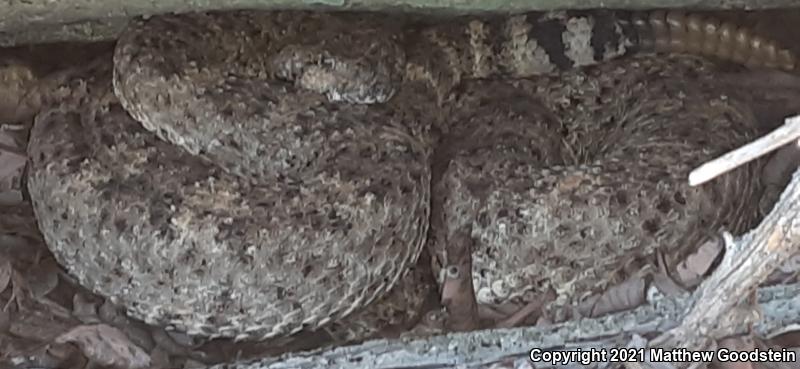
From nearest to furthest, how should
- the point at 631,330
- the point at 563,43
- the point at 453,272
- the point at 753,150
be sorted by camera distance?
the point at 753,150
the point at 631,330
the point at 453,272
the point at 563,43

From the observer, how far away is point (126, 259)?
10.1 ft

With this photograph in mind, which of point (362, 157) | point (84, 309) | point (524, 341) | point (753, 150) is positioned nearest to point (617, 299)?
point (524, 341)

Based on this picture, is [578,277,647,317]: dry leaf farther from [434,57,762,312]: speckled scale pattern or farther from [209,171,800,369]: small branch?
[209,171,800,369]: small branch

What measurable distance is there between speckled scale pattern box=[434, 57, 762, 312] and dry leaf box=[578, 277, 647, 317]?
8cm

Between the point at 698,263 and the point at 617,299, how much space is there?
0.72 feet

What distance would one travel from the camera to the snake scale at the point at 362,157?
3051mm

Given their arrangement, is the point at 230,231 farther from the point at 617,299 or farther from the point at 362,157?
the point at 617,299

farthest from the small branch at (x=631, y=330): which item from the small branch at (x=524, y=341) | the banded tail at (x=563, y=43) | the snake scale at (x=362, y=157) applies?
the banded tail at (x=563, y=43)

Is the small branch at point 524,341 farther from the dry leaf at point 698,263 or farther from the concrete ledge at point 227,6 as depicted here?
the concrete ledge at point 227,6

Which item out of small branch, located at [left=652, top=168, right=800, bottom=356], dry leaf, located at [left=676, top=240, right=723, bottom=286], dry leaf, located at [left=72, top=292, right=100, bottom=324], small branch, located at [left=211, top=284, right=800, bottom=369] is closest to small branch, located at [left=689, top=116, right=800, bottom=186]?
small branch, located at [left=652, top=168, right=800, bottom=356]

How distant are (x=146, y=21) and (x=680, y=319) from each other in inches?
72.3

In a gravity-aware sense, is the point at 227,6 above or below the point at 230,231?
above

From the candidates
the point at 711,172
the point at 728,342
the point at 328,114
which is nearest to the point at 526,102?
the point at 328,114

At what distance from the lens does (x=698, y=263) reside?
280 centimetres
